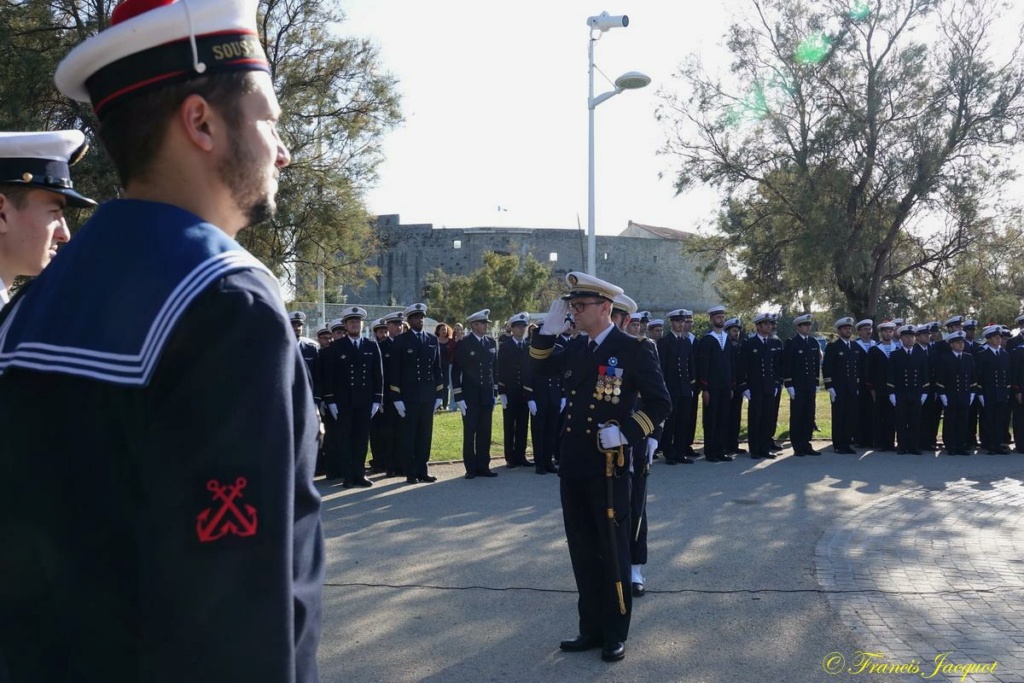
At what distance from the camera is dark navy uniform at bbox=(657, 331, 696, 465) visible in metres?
13.8

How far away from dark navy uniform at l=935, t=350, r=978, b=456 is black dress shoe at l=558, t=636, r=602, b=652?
12.3m

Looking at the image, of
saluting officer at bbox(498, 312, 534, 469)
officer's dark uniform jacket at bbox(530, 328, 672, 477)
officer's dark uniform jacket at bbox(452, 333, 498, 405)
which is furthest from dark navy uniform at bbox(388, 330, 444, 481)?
officer's dark uniform jacket at bbox(530, 328, 672, 477)

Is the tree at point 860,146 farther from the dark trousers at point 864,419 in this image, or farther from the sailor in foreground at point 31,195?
the sailor in foreground at point 31,195

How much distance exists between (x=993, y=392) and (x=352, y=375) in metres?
11.3

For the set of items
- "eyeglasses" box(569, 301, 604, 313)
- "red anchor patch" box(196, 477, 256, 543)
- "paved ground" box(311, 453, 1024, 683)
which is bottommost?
"paved ground" box(311, 453, 1024, 683)

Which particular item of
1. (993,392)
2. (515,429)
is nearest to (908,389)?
(993,392)

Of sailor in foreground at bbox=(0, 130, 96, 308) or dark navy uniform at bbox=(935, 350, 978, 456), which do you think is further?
dark navy uniform at bbox=(935, 350, 978, 456)

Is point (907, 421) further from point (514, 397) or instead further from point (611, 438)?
point (611, 438)

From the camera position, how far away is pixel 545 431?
13.0 meters

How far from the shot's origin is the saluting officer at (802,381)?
49.3 ft

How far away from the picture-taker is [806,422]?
15031 mm

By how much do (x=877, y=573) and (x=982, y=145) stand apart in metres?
19.6

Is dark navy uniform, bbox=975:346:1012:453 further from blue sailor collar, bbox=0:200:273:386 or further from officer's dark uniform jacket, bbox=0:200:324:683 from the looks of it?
blue sailor collar, bbox=0:200:273:386

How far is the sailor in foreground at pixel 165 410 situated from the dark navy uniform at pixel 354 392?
10.3m
